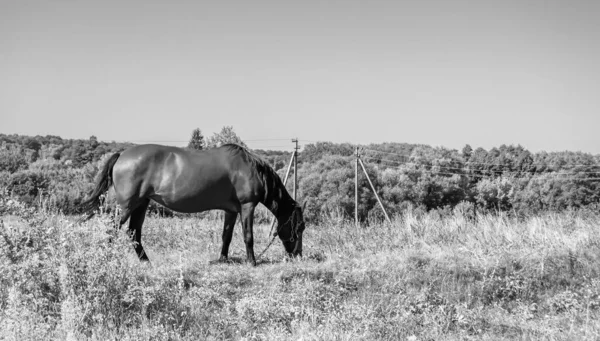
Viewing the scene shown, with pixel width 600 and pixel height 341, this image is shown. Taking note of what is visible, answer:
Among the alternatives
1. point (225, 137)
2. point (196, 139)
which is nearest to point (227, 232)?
point (225, 137)

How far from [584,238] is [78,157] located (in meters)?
52.6

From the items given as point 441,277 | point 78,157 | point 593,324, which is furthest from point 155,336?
point 78,157

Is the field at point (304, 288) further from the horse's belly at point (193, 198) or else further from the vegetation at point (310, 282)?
the horse's belly at point (193, 198)

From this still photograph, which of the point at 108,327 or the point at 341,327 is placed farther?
the point at 341,327

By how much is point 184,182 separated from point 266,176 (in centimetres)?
142

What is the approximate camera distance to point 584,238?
34.3 ft

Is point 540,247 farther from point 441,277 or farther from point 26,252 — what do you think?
point 26,252

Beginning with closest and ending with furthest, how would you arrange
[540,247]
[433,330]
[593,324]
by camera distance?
[433,330] → [593,324] → [540,247]

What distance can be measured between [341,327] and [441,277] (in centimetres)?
298

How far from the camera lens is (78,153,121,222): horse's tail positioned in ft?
26.3

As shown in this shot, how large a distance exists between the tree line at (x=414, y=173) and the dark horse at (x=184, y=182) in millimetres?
25361

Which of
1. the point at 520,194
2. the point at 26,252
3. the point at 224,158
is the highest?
the point at 224,158

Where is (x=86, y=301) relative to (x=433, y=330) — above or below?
above

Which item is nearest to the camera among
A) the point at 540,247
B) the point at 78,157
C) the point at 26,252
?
the point at 26,252
